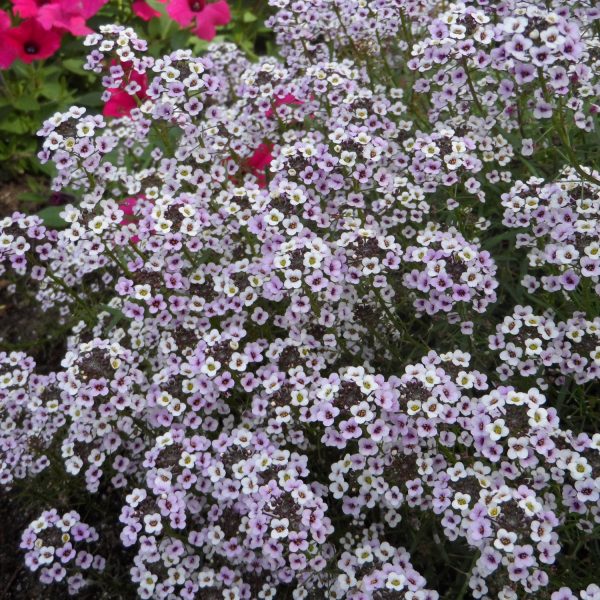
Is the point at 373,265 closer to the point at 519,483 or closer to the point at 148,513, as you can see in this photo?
the point at 519,483

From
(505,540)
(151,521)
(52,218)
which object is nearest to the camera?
(505,540)

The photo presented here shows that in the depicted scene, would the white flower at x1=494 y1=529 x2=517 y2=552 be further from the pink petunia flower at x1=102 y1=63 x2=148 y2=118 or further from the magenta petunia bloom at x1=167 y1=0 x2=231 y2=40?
the magenta petunia bloom at x1=167 y1=0 x2=231 y2=40

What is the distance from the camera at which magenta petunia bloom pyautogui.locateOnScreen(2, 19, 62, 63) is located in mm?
5012

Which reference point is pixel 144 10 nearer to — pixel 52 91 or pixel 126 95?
pixel 52 91

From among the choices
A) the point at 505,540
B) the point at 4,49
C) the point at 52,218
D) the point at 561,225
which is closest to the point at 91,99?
the point at 4,49

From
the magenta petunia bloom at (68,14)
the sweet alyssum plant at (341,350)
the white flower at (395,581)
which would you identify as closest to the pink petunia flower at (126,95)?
the sweet alyssum plant at (341,350)

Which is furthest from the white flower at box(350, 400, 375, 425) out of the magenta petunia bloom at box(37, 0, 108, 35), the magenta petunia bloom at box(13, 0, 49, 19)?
the magenta petunia bloom at box(13, 0, 49, 19)

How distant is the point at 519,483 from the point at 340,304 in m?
1.18

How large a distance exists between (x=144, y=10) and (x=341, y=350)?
13.0ft

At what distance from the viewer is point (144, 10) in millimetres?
5777

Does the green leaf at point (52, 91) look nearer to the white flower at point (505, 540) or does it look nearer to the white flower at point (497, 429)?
the white flower at point (497, 429)

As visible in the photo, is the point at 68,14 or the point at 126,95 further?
the point at 68,14

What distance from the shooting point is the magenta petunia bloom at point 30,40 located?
5012 millimetres

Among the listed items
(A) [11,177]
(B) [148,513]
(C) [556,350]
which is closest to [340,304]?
(C) [556,350]
